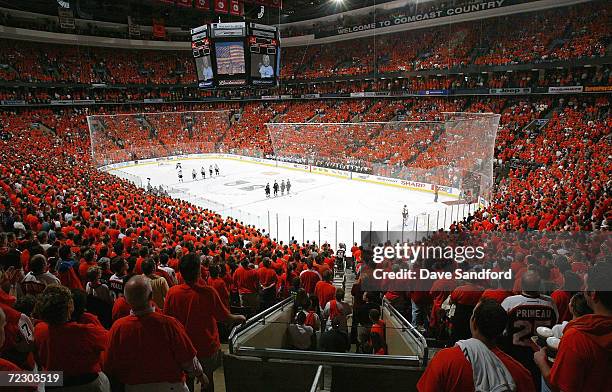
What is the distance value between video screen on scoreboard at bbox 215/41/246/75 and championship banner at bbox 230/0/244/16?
62.3 inches

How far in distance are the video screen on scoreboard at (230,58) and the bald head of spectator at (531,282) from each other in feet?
59.6

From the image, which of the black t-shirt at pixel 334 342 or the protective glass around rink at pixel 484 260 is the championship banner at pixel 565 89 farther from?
the black t-shirt at pixel 334 342

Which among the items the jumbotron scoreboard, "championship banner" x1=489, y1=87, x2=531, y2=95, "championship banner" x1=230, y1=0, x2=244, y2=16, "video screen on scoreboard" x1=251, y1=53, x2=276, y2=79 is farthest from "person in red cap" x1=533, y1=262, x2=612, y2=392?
"championship banner" x1=489, y1=87, x2=531, y2=95

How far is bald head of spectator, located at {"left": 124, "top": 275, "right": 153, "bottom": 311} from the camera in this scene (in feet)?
9.32

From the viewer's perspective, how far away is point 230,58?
19766 mm

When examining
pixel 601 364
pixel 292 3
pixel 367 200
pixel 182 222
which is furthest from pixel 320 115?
pixel 601 364

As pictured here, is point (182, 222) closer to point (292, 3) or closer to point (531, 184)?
point (531, 184)

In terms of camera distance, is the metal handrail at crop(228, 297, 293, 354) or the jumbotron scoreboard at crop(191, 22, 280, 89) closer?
the metal handrail at crop(228, 297, 293, 354)

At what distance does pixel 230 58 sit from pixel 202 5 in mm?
→ 2481

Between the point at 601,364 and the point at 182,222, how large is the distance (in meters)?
15.0

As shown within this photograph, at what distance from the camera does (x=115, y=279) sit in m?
5.12

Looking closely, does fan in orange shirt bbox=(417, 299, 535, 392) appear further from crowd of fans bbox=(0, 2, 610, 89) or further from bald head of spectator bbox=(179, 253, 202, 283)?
crowd of fans bbox=(0, 2, 610, 89)

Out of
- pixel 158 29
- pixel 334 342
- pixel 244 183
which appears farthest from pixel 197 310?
pixel 158 29

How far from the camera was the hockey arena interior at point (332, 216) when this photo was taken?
2932 mm
